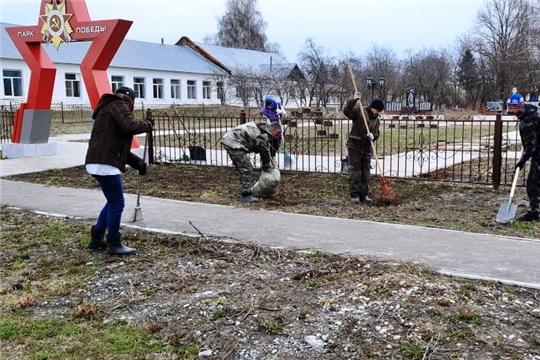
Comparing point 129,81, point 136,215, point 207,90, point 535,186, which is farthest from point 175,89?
point 535,186

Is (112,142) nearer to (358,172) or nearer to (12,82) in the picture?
(358,172)

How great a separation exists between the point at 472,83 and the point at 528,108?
56.0m

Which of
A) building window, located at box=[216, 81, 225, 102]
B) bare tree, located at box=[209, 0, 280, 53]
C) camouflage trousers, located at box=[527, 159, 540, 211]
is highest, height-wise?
bare tree, located at box=[209, 0, 280, 53]

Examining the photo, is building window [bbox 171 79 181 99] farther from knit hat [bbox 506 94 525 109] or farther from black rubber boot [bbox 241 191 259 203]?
knit hat [bbox 506 94 525 109]

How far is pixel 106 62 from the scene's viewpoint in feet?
44.8

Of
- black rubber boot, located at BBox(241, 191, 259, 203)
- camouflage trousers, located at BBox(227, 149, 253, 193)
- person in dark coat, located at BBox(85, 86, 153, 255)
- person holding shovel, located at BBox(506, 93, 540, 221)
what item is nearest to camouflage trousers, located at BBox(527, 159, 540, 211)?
person holding shovel, located at BBox(506, 93, 540, 221)

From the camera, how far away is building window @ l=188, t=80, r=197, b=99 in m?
50.7

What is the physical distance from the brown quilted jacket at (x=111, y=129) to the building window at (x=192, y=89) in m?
46.1

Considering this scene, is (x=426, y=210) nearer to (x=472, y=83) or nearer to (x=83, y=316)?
(x=83, y=316)

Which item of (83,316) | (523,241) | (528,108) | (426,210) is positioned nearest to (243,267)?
(83,316)

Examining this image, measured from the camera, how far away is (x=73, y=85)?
40844 millimetres

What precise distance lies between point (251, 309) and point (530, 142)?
440 centimetres

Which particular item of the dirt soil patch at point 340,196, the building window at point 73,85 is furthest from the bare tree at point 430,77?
the dirt soil patch at point 340,196

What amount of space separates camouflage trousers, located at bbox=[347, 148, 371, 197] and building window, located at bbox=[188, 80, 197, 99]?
43.7 metres
